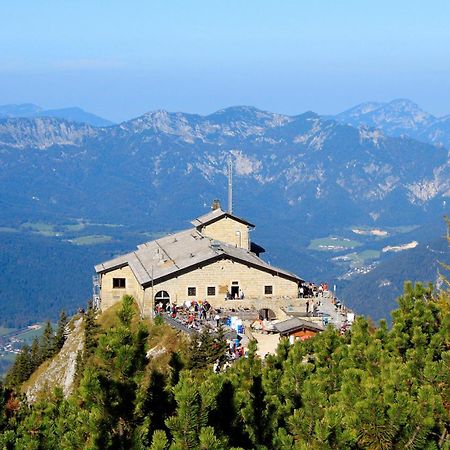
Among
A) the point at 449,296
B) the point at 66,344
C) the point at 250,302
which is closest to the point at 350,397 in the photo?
the point at 449,296

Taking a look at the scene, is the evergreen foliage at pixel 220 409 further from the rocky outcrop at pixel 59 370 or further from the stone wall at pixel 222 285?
the stone wall at pixel 222 285

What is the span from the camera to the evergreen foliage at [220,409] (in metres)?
17.8

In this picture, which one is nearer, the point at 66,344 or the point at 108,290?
the point at 66,344

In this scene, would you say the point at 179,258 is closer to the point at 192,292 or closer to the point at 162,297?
the point at 192,292

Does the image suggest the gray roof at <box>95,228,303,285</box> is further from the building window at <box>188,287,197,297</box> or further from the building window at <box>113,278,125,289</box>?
the building window at <box>188,287,197,297</box>

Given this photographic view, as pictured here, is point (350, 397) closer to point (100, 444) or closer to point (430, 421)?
point (430, 421)

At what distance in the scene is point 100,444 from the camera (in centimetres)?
1778

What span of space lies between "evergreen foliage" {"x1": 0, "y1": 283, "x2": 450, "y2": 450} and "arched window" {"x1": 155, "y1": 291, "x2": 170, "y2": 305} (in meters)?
37.9

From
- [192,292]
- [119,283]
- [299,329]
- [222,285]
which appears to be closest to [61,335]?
[119,283]

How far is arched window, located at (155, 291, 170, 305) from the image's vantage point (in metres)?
62.6

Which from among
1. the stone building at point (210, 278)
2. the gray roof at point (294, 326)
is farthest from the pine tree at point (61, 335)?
the gray roof at point (294, 326)

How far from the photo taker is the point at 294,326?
5278 cm

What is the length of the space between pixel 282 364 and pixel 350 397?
6.51 metres

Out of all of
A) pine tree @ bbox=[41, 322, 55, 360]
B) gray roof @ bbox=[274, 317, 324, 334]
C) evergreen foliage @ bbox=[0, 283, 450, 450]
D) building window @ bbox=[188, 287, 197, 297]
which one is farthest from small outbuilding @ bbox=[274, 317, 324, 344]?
evergreen foliage @ bbox=[0, 283, 450, 450]
